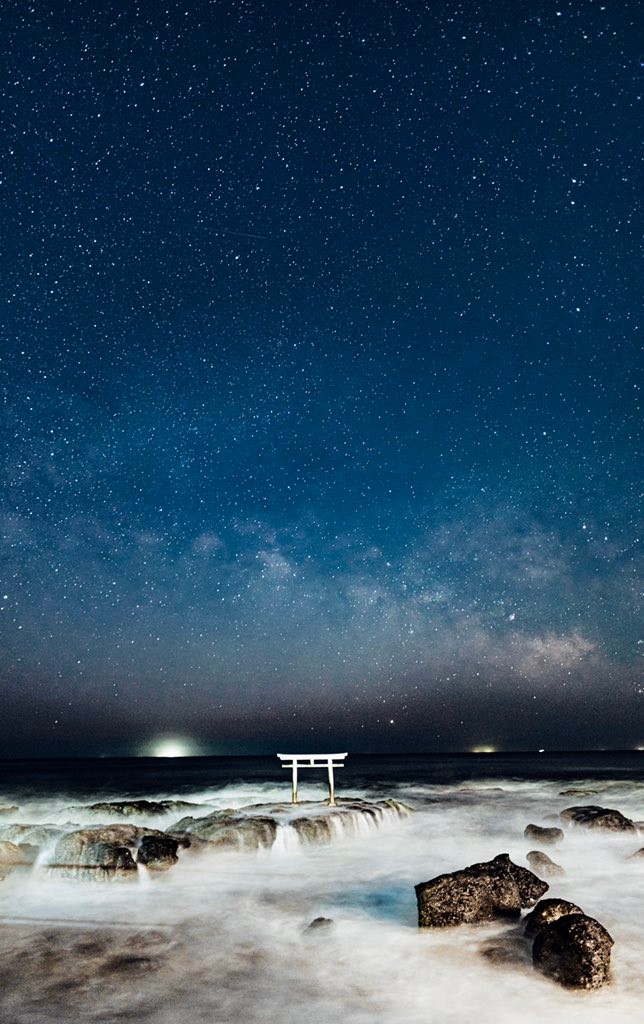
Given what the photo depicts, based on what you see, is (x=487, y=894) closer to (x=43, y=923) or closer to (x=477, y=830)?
(x=43, y=923)

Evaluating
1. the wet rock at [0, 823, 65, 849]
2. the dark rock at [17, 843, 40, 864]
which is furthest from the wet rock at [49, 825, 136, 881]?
the wet rock at [0, 823, 65, 849]

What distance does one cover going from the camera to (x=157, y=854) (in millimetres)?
→ 13711

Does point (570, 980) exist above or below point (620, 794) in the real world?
above

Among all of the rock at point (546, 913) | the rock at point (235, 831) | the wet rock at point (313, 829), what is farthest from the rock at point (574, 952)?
the wet rock at point (313, 829)

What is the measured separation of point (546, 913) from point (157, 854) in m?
8.51

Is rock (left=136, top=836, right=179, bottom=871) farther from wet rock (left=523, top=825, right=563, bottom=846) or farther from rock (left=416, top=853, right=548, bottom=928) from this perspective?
wet rock (left=523, top=825, right=563, bottom=846)

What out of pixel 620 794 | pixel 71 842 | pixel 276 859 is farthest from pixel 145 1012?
pixel 620 794

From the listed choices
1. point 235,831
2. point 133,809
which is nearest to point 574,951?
point 235,831

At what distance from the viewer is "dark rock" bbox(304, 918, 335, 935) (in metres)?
Result: 9.65

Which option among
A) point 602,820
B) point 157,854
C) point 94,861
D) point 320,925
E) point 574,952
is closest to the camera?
point 574,952

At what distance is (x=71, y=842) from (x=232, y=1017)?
9.11 metres

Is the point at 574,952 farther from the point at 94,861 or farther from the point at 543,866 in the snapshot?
the point at 94,861

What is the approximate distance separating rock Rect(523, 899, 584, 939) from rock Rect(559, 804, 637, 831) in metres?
12.4

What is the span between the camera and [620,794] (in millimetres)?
36531
